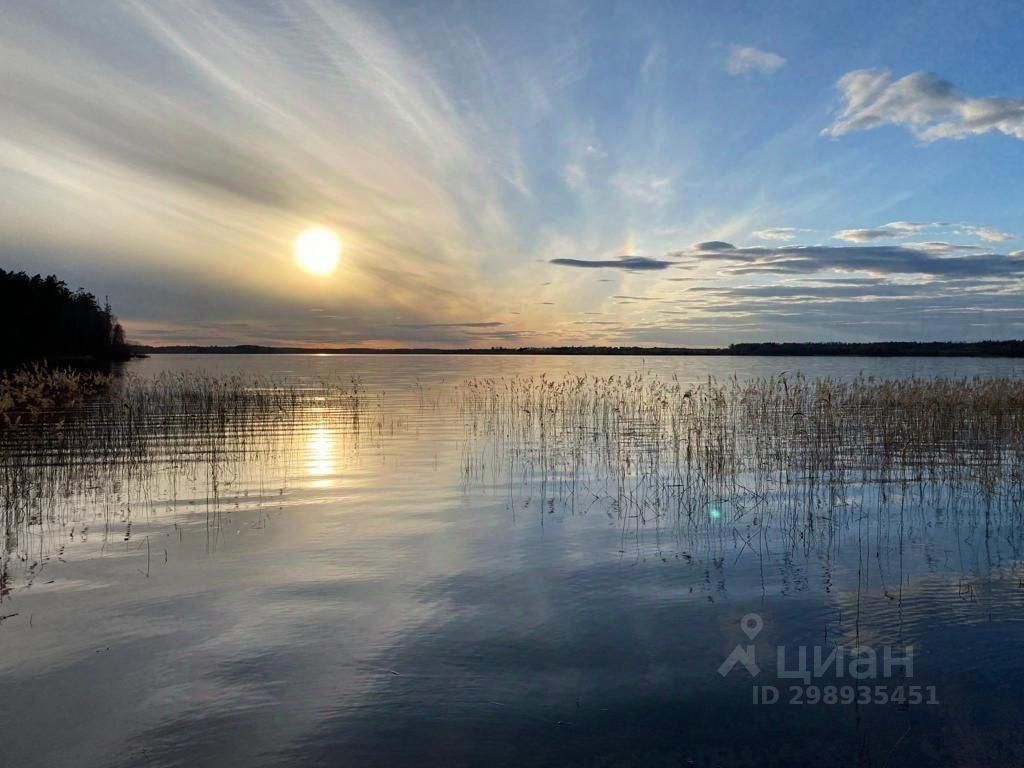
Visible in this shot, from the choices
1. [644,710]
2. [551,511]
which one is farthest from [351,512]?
[644,710]

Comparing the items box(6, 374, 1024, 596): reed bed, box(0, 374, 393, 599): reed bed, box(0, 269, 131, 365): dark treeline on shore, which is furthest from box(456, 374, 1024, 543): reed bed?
box(0, 269, 131, 365): dark treeline on shore

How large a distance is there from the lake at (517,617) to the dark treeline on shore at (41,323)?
50.4 m

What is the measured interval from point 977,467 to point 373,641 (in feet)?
42.2

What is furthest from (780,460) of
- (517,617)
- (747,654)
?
(517,617)

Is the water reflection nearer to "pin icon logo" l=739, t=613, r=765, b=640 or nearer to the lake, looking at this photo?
the lake

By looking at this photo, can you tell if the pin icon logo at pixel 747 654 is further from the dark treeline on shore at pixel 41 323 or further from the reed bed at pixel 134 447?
the dark treeline on shore at pixel 41 323

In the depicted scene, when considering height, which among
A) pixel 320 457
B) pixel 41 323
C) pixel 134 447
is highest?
pixel 41 323

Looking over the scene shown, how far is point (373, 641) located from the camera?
5844 millimetres

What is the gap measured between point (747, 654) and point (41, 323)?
230ft

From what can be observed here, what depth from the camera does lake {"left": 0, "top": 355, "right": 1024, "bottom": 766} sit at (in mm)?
4426

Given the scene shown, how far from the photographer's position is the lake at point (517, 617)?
14.5 ft

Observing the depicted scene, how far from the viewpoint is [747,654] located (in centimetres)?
554

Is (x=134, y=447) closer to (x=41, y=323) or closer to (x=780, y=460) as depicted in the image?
(x=780, y=460)

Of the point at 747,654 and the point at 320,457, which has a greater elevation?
the point at 320,457
